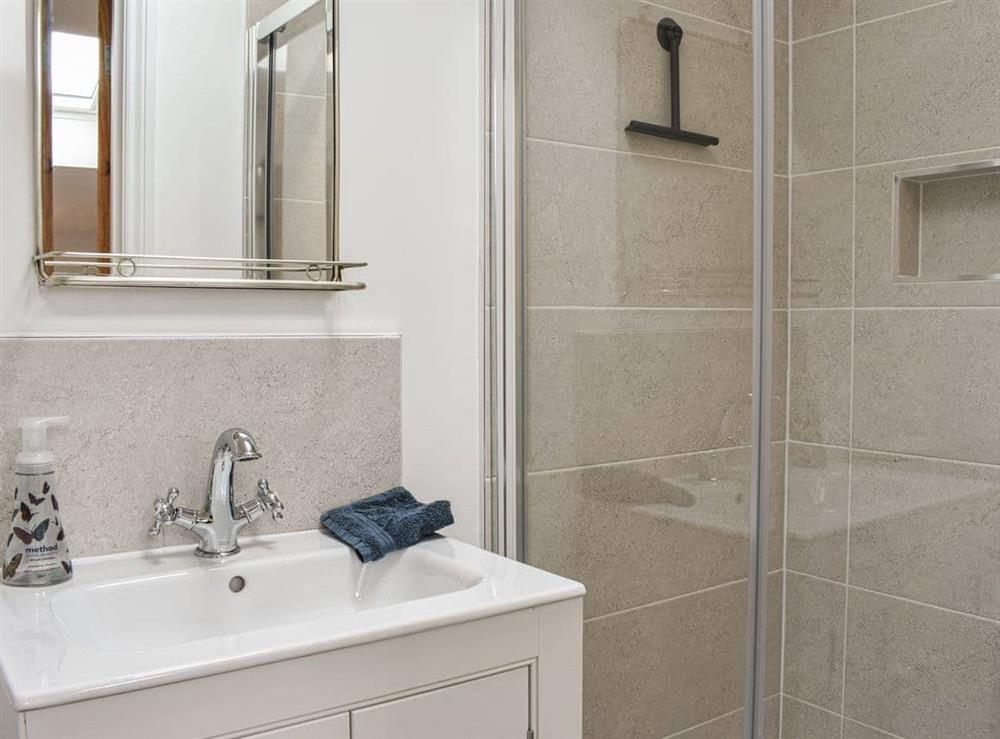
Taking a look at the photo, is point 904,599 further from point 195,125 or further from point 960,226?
point 195,125

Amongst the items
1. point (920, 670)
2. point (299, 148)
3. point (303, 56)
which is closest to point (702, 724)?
point (920, 670)

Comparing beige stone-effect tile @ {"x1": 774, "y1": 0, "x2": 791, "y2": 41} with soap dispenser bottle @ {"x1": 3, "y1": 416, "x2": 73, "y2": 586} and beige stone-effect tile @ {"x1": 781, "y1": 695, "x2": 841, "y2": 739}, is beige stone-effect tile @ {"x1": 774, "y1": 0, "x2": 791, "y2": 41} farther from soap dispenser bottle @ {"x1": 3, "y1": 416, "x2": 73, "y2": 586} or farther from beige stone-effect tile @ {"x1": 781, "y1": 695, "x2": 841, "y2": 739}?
soap dispenser bottle @ {"x1": 3, "y1": 416, "x2": 73, "y2": 586}

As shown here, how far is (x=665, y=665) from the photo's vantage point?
1437mm

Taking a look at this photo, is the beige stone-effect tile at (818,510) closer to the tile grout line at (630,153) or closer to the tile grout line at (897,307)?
the tile grout line at (897,307)

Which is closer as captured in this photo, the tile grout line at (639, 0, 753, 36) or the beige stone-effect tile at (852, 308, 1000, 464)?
the beige stone-effect tile at (852, 308, 1000, 464)

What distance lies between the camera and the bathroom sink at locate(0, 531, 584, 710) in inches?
36.4

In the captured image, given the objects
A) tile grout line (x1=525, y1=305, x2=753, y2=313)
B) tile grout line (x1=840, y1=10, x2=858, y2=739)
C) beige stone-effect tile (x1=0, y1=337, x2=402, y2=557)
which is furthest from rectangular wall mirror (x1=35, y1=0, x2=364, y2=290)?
tile grout line (x1=840, y1=10, x2=858, y2=739)

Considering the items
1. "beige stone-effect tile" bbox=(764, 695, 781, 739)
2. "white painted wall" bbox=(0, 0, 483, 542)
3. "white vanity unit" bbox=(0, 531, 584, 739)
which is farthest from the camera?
"white painted wall" bbox=(0, 0, 483, 542)

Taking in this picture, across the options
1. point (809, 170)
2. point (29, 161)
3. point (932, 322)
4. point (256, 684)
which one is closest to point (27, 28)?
point (29, 161)

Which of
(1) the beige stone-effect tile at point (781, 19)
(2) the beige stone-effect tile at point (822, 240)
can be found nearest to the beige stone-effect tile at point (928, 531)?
(2) the beige stone-effect tile at point (822, 240)

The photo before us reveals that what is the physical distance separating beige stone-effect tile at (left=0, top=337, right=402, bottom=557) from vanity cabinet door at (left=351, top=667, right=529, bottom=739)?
0.47 metres

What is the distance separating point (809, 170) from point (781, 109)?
95 millimetres

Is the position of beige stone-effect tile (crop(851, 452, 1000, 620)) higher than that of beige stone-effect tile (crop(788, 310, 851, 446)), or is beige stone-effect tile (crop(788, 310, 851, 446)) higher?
beige stone-effect tile (crop(788, 310, 851, 446))

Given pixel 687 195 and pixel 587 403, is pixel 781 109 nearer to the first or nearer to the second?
pixel 687 195
